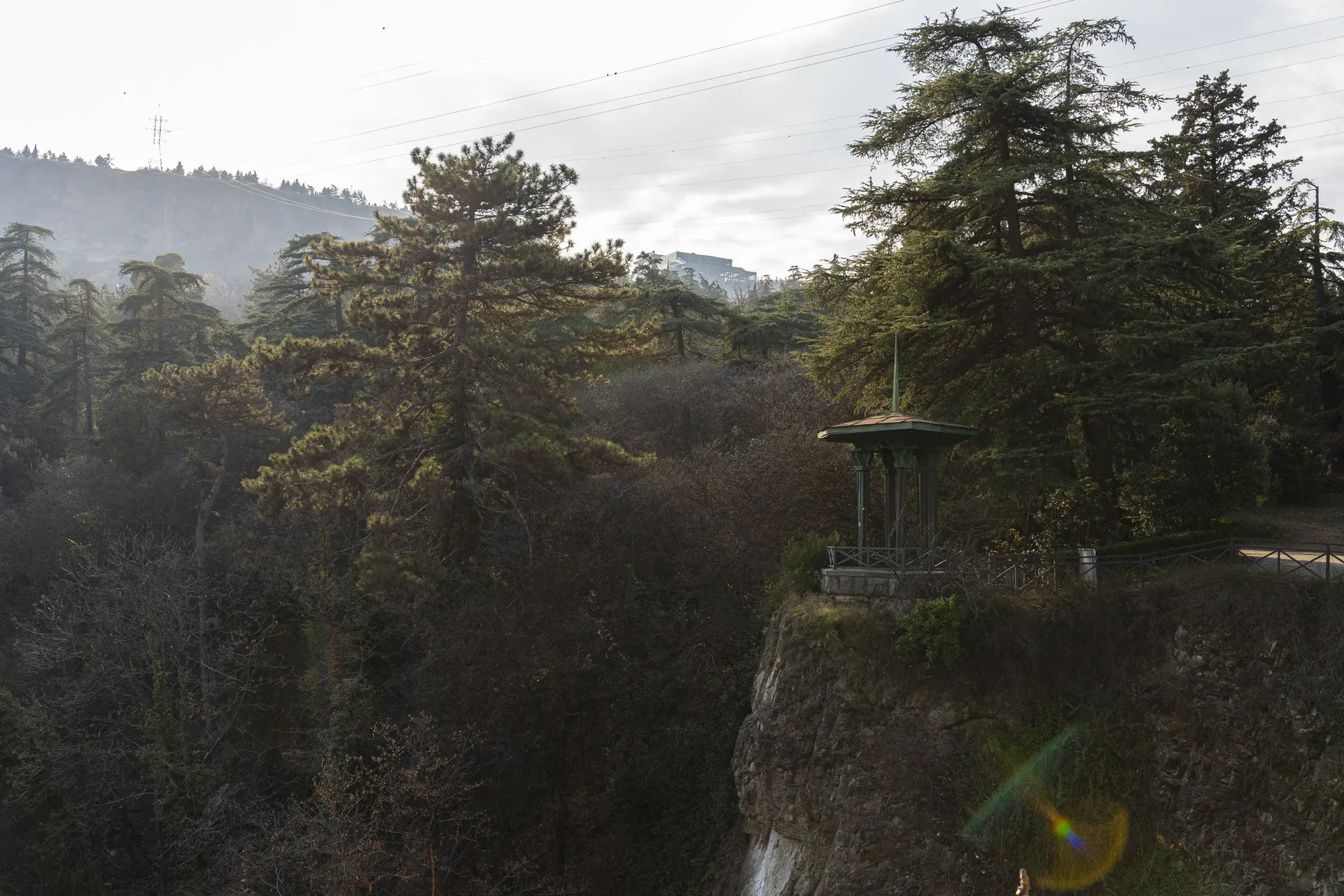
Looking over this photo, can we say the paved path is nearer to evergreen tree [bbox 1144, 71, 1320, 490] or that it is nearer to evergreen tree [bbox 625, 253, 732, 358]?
evergreen tree [bbox 1144, 71, 1320, 490]

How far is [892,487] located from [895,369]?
1993 mm

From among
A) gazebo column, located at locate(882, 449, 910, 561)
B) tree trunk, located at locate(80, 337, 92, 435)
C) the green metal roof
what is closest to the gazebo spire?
the green metal roof

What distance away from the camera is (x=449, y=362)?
20.7m

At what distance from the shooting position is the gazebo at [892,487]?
13.1 metres

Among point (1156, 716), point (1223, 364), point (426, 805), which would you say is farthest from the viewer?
point (426, 805)

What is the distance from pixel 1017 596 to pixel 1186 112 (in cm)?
1821

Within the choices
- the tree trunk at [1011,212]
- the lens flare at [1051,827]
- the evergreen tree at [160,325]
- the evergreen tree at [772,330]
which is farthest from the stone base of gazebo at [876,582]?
the evergreen tree at [160,325]

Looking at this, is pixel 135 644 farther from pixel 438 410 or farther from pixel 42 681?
pixel 438 410

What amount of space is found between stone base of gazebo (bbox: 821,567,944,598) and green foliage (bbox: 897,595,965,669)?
0.45 m

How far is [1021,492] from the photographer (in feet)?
48.0

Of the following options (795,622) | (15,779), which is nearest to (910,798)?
(795,622)

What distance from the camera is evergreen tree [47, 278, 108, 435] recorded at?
125 feet

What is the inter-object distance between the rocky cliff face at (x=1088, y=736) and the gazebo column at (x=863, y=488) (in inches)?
55.8

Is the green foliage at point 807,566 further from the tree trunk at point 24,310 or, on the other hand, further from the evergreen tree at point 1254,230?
the tree trunk at point 24,310
